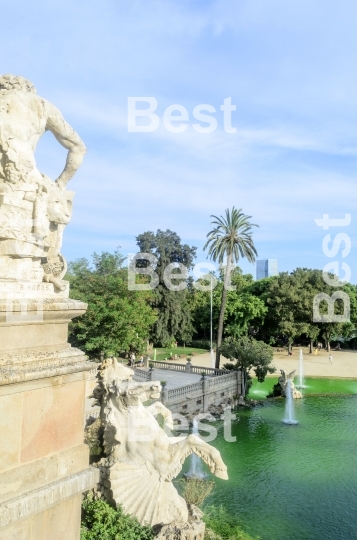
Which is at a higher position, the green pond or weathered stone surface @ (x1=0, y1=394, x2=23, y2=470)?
weathered stone surface @ (x1=0, y1=394, x2=23, y2=470)

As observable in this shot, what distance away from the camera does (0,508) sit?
3209 millimetres

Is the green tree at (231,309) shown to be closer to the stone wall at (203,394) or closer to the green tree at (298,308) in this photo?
the green tree at (298,308)

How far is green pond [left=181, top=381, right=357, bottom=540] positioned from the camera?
1122 centimetres

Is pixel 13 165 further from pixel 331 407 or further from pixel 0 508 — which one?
pixel 331 407

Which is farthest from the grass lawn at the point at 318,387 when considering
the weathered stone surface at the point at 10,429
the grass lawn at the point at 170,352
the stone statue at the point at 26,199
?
the weathered stone surface at the point at 10,429

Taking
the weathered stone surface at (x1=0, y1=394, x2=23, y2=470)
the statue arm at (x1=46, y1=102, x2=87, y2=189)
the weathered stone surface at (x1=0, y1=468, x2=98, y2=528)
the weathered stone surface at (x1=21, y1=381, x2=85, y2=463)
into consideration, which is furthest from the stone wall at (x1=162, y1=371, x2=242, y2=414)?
the weathered stone surface at (x1=0, y1=394, x2=23, y2=470)

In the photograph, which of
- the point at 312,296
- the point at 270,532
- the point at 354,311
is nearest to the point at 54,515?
the point at 270,532

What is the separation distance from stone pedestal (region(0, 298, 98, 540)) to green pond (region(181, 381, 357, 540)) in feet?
27.9

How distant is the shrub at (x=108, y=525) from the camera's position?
18.7 feet

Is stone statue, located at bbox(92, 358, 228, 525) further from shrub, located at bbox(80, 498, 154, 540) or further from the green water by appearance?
the green water

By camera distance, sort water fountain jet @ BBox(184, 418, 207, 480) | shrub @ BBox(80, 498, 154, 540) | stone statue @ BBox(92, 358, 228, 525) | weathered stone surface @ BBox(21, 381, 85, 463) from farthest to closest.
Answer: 1. water fountain jet @ BBox(184, 418, 207, 480)
2. stone statue @ BBox(92, 358, 228, 525)
3. shrub @ BBox(80, 498, 154, 540)
4. weathered stone surface @ BBox(21, 381, 85, 463)

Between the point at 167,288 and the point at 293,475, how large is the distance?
94.8 ft

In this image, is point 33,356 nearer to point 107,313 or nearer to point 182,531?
point 182,531

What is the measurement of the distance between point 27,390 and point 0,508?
2.79 ft
